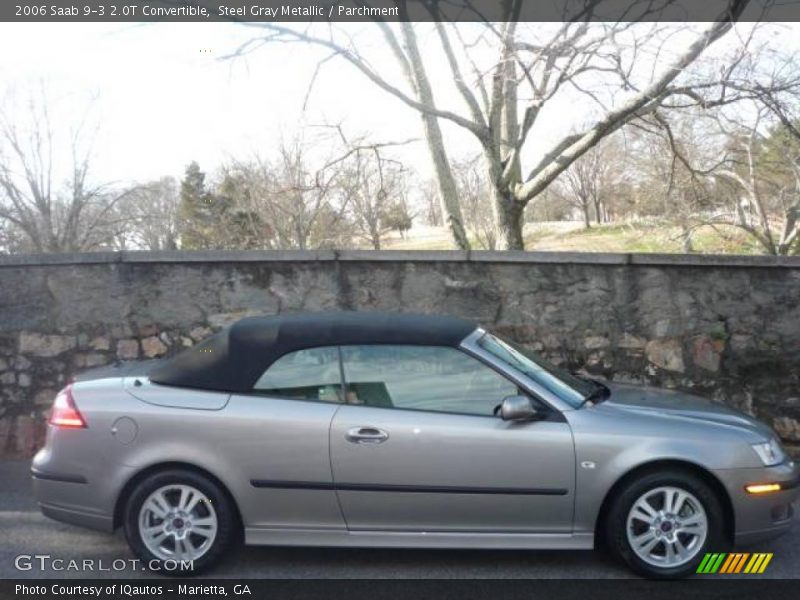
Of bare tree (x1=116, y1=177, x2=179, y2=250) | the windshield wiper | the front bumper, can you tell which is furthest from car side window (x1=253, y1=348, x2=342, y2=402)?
bare tree (x1=116, y1=177, x2=179, y2=250)

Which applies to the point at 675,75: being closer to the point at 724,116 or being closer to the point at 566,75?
the point at 566,75

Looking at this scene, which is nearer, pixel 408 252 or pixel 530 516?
pixel 530 516

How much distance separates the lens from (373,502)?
4.00 metres

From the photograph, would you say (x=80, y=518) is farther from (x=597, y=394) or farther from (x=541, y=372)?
(x=597, y=394)

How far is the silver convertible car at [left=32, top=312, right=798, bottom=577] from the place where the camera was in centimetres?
397

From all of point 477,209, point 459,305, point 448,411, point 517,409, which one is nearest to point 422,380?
point 448,411

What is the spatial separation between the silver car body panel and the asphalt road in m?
0.18

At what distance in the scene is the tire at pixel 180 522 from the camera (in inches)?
158

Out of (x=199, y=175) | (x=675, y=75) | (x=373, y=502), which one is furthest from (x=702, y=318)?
(x=199, y=175)

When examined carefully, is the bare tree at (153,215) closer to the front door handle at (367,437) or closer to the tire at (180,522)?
the tire at (180,522)

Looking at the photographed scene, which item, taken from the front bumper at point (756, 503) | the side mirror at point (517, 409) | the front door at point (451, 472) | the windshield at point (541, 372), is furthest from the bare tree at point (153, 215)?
the front bumper at point (756, 503)

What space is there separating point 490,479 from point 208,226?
31.6 m

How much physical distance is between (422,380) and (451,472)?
53 centimetres

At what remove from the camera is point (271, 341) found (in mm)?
4352
